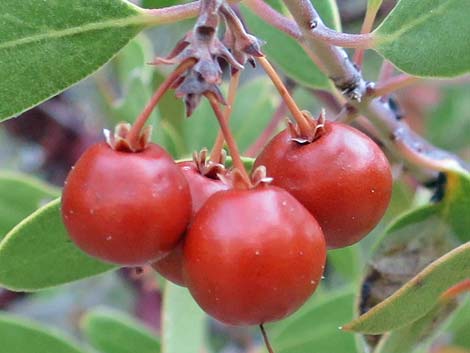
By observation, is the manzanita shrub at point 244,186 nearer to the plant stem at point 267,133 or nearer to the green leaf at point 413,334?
the green leaf at point 413,334

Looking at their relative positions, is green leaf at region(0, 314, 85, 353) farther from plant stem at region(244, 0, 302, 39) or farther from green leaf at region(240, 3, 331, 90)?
plant stem at region(244, 0, 302, 39)

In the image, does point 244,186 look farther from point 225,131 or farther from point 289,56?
point 289,56

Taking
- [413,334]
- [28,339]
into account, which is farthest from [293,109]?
[28,339]

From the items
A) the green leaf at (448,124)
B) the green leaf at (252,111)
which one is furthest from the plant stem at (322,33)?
the green leaf at (448,124)

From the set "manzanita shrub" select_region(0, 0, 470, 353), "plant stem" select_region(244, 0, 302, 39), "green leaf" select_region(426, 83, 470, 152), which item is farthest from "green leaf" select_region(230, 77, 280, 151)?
"plant stem" select_region(244, 0, 302, 39)

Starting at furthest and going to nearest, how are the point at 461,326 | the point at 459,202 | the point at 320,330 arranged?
the point at 461,326, the point at 320,330, the point at 459,202
